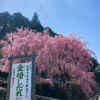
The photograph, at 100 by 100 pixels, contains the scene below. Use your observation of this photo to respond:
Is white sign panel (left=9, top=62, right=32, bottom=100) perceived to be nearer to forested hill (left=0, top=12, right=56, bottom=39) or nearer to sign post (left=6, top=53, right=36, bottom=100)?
sign post (left=6, top=53, right=36, bottom=100)

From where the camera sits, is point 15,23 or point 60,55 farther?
point 15,23

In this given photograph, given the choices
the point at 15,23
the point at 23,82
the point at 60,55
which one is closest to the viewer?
the point at 23,82

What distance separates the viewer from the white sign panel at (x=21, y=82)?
475 centimetres

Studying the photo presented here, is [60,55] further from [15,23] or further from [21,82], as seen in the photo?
[15,23]

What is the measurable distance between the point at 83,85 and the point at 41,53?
4.00 meters

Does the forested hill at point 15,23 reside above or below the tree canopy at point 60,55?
above

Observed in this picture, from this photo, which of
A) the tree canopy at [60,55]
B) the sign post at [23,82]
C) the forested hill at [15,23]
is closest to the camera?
the sign post at [23,82]

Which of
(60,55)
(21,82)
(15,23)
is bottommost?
(21,82)

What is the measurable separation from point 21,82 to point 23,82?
7cm

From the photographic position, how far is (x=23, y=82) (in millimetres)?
4840

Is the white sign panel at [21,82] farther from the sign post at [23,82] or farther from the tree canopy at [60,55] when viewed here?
the tree canopy at [60,55]

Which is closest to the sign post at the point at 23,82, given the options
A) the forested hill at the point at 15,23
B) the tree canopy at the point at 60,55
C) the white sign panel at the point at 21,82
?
the white sign panel at the point at 21,82

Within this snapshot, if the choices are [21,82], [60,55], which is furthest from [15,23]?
[21,82]

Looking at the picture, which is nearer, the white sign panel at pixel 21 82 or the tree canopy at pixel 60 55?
the white sign panel at pixel 21 82
